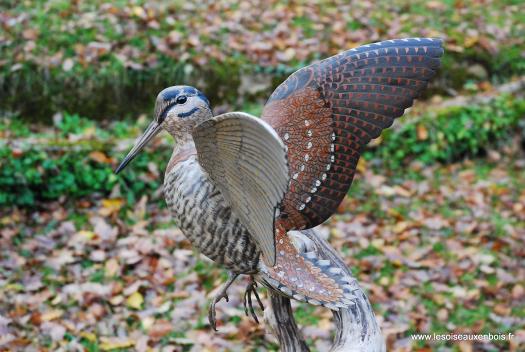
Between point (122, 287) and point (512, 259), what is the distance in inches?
103

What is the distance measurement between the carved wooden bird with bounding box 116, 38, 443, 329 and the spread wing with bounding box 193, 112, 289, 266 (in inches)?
1.3

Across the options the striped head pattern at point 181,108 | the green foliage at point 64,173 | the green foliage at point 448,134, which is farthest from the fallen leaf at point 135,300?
the green foliage at point 448,134

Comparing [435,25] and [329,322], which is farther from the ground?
Result: [435,25]

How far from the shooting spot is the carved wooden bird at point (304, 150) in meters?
2.10

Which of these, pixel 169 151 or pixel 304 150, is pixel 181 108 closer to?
pixel 304 150

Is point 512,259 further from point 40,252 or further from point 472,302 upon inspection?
point 40,252

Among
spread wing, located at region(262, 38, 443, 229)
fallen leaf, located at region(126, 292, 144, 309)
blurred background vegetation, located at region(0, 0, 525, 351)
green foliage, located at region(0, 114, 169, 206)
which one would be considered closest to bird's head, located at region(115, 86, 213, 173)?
spread wing, located at region(262, 38, 443, 229)

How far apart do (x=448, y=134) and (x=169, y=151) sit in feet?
7.91

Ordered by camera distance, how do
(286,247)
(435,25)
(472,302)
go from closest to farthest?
(286,247), (472,302), (435,25)

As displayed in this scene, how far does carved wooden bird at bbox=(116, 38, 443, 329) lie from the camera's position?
82.8 inches

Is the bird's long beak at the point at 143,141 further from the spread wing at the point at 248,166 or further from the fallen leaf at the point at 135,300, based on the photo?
the fallen leaf at the point at 135,300

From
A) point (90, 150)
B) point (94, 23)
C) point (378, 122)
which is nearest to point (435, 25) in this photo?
point (94, 23)

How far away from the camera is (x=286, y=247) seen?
2264 millimetres

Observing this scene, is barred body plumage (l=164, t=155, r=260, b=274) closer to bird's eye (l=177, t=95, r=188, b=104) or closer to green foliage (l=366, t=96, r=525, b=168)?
bird's eye (l=177, t=95, r=188, b=104)
